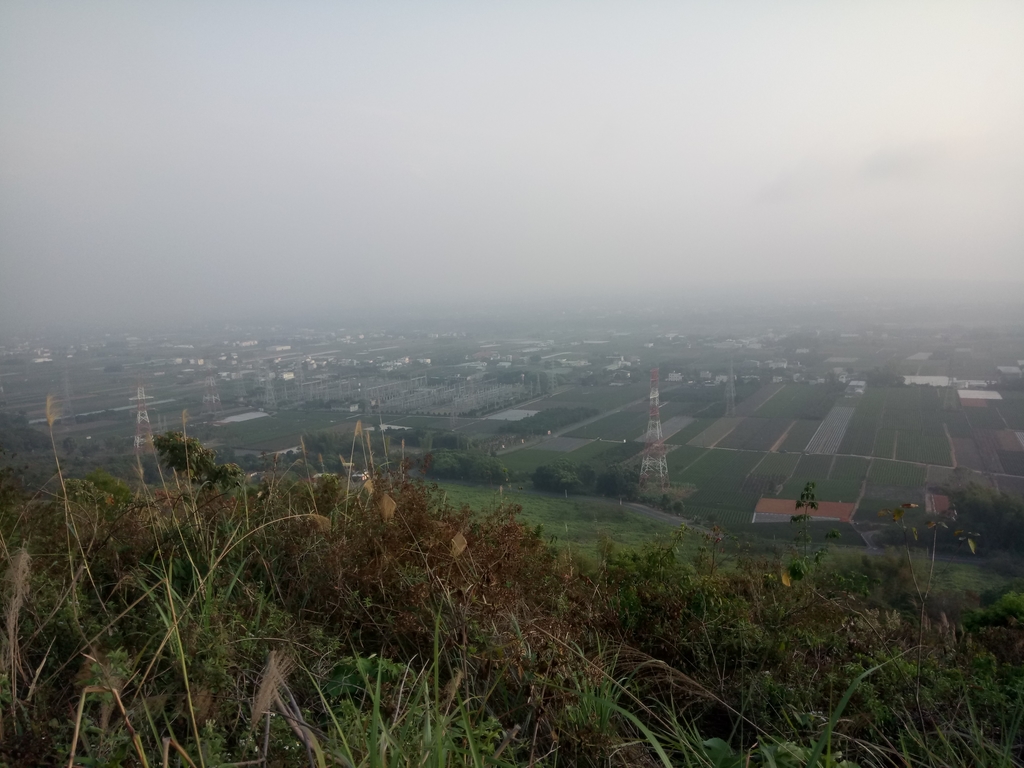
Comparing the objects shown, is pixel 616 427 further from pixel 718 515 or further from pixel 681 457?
pixel 718 515

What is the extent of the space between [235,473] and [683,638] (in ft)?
10.3

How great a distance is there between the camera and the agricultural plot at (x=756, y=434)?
12.6 m

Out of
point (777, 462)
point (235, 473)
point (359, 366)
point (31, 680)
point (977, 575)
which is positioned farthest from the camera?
point (359, 366)

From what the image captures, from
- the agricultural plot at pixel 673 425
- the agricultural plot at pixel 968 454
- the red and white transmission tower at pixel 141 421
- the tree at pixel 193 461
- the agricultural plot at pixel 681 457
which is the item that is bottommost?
the agricultural plot at pixel 681 457

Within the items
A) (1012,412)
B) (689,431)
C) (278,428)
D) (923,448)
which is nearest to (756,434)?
(689,431)

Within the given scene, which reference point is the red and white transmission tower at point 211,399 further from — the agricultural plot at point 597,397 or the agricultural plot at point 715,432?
the agricultural plot at point 715,432

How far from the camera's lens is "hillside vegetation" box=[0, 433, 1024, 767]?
1.85m

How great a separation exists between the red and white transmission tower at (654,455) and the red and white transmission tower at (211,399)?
7880 millimetres

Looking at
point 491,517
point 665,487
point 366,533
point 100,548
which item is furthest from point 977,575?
point 100,548

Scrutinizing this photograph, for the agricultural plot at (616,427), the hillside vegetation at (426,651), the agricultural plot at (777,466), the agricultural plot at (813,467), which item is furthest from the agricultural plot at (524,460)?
the hillside vegetation at (426,651)

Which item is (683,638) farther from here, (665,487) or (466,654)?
(665,487)

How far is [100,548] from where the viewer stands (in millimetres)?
3123

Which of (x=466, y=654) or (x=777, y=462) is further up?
(x=466, y=654)

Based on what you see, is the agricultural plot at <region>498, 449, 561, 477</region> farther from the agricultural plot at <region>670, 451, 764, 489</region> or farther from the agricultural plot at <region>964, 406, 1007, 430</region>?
the agricultural plot at <region>964, 406, 1007, 430</region>
